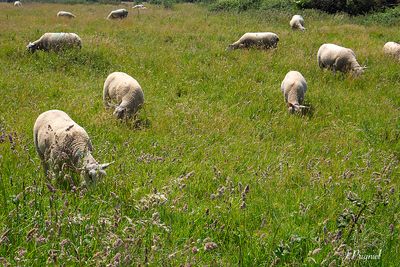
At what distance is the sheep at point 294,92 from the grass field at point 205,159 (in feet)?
1.00

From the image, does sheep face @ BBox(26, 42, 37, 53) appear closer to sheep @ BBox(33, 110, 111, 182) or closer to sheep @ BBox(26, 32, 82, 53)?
sheep @ BBox(26, 32, 82, 53)

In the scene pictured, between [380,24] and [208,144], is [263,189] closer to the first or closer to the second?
[208,144]

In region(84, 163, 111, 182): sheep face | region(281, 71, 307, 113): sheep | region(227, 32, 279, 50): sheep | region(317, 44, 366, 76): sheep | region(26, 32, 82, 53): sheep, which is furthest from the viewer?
region(227, 32, 279, 50): sheep

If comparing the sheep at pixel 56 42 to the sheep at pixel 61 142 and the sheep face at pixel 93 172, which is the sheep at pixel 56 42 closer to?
the sheep at pixel 61 142

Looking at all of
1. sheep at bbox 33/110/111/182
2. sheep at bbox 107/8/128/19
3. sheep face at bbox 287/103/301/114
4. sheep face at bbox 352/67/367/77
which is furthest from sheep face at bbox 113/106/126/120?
sheep at bbox 107/8/128/19

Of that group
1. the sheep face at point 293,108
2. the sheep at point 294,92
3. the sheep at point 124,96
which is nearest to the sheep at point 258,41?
the sheep at point 294,92

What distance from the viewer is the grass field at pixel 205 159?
120 inches

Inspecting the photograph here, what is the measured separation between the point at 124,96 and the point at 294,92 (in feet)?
14.0

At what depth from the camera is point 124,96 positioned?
7.83 meters

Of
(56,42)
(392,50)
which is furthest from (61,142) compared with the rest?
(392,50)

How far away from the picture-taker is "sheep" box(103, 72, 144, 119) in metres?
7.55

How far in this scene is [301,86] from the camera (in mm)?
9414

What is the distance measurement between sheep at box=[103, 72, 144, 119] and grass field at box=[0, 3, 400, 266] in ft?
0.89

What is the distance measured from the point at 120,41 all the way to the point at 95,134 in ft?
33.4
